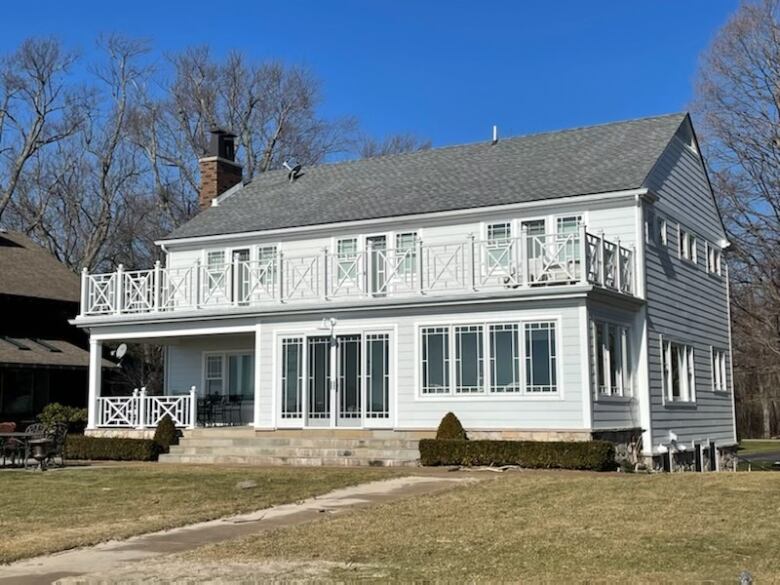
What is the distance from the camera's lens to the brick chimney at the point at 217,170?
94.7 ft

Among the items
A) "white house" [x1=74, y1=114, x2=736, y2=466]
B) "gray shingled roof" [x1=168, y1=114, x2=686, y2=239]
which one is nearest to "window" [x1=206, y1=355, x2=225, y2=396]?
"white house" [x1=74, y1=114, x2=736, y2=466]

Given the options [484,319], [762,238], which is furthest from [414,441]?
[762,238]

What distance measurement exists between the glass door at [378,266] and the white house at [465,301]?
0.06 meters

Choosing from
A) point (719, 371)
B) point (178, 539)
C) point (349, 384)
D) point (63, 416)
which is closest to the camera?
point (178, 539)

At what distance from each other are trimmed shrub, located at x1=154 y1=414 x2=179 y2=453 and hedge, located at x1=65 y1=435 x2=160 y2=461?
0.59ft

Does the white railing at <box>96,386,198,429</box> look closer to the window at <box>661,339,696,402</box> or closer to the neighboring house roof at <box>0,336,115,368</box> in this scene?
the neighboring house roof at <box>0,336,115,368</box>

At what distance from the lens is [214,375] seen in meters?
25.4

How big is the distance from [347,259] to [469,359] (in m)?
5.06

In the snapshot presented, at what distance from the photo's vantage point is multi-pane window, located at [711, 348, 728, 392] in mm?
25875

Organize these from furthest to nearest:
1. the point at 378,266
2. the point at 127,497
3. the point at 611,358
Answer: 1. the point at 378,266
2. the point at 611,358
3. the point at 127,497

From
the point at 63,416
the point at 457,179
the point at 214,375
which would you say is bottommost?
the point at 63,416

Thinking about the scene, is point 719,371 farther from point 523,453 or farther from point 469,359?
point 523,453

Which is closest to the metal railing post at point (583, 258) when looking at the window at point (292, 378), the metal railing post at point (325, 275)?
the metal railing post at point (325, 275)

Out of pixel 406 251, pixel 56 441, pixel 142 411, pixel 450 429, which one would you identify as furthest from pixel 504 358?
pixel 56 441
